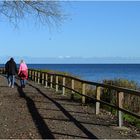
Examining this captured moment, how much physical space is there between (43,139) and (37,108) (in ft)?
Result: 20.2

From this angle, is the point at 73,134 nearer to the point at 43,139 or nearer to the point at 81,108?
the point at 43,139

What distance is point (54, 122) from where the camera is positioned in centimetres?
1359

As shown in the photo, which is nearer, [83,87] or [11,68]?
[83,87]

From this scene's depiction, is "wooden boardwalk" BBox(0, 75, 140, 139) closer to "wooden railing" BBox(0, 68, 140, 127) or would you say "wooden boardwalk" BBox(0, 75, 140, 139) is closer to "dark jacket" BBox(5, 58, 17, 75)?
"wooden railing" BBox(0, 68, 140, 127)

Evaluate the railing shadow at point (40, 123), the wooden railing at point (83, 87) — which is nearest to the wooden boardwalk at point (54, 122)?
the railing shadow at point (40, 123)

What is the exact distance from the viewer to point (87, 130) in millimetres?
12273

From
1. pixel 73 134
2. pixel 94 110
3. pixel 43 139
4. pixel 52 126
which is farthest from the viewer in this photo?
pixel 94 110

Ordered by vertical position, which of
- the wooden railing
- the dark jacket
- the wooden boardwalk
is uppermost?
the dark jacket

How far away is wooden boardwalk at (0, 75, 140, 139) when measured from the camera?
1170 centimetres

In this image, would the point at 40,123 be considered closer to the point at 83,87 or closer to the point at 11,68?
the point at 83,87

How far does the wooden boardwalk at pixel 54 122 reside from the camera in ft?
38.4

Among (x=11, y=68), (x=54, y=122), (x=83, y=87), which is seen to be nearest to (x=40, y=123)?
(x=54, y=122)

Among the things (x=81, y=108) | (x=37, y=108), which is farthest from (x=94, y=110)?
(x=37, y=108)

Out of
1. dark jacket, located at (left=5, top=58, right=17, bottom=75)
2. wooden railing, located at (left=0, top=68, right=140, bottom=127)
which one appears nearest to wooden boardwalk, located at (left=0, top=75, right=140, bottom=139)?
wooden railing, located at (left=0, top=68, right=140, bottom=127)
